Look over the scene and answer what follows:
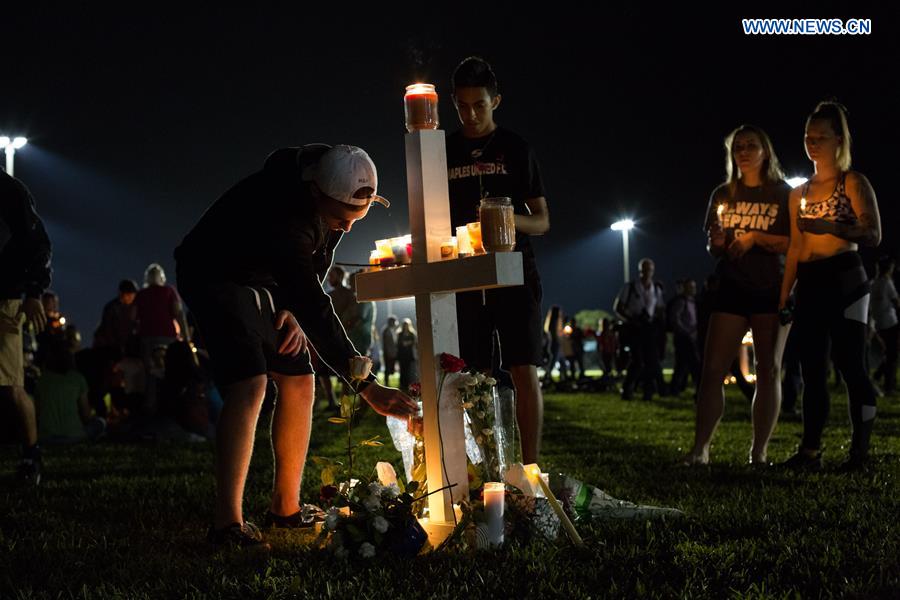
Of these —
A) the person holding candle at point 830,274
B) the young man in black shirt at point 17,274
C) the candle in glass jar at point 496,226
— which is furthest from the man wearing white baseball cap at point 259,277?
the person holding candle at point 830,274

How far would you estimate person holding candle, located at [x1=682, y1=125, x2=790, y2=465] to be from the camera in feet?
20.2

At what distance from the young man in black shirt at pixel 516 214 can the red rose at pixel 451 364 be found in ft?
3.14

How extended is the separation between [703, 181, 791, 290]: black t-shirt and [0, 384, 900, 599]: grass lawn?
3.86ft

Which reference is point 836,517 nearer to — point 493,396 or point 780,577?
point 780,577

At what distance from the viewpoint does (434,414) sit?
3.96 m

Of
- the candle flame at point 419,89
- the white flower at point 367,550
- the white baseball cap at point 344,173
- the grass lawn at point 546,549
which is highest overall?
the candle flame at point 419,89

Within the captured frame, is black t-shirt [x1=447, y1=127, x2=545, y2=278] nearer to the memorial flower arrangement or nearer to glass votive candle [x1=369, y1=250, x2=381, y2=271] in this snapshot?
glass votive candle [x1=369, y1=250, x2=381, y2=271]

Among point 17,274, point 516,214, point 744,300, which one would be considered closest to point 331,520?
point 516,214

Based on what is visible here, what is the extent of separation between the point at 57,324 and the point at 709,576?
11.9 m

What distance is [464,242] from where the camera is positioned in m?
4.01

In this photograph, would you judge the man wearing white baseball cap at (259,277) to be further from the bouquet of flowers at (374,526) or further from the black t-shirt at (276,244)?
the bouquet of flowers at (374,526)

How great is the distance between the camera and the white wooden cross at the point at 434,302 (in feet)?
12.9

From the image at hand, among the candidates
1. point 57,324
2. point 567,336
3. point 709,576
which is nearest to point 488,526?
point 709,576

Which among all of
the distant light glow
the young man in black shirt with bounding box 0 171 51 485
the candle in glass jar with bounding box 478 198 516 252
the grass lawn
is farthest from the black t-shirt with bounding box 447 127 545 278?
the distant light glow
